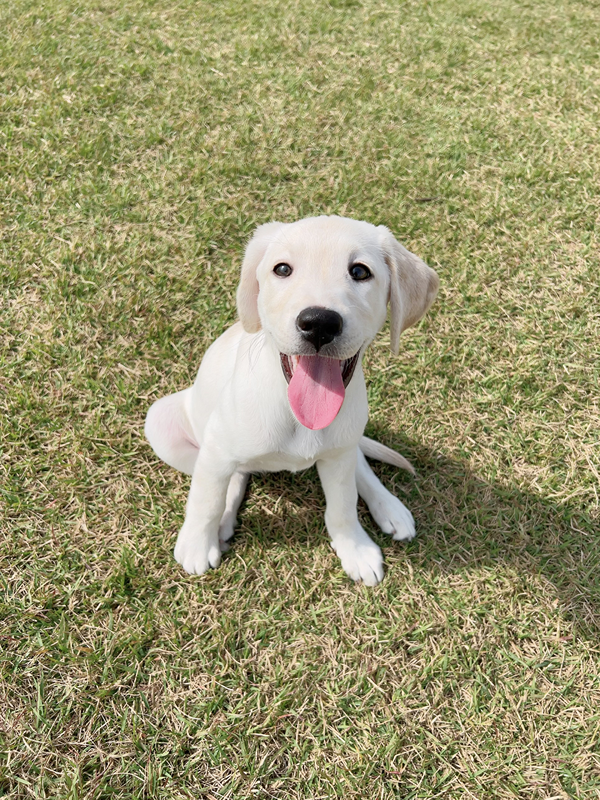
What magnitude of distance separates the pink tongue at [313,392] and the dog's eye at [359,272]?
1.03ft

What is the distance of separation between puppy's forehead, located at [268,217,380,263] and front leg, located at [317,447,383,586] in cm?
112

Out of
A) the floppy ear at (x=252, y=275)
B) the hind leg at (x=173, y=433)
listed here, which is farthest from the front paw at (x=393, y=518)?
the floppy ear at (x=252, y=275)

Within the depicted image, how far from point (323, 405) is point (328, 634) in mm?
1341

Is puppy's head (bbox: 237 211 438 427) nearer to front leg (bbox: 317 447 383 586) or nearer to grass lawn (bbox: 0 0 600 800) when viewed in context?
front leg (bbox: 317 447 383 586)

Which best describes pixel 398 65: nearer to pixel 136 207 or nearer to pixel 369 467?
pixel 136 207

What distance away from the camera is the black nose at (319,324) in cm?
194

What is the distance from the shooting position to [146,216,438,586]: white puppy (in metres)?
2.06

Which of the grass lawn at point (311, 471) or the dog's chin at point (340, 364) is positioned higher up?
the dog's chin at point (340, 364)

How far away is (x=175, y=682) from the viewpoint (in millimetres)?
2777

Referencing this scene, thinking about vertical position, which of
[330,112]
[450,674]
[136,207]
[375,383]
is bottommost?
[450,674]

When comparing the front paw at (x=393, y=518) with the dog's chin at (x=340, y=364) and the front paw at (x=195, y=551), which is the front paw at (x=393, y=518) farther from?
the dog's chin at (x=340, y=364)

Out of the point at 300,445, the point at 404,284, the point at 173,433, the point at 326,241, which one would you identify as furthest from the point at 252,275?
the point at 173,433

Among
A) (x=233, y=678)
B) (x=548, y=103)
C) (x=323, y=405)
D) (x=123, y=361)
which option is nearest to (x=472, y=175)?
(x=548, y=103)

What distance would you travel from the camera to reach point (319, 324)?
1940 millimetres
